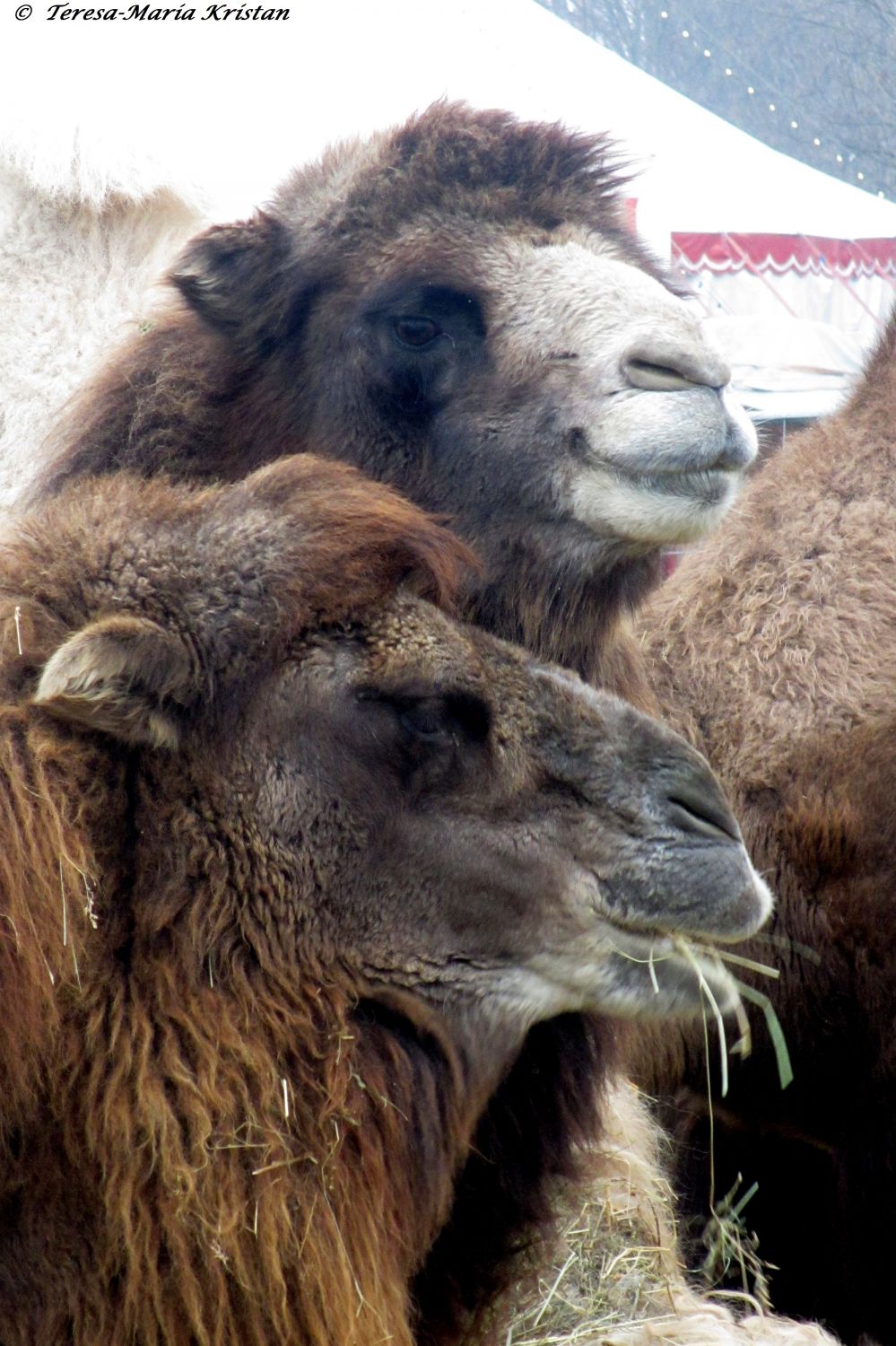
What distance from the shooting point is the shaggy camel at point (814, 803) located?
421cm

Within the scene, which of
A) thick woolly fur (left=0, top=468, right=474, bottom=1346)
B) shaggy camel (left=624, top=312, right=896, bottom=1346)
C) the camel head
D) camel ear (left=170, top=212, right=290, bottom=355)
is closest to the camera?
thick woolly fur (left=0, top=468, right=474, bottom=1346)

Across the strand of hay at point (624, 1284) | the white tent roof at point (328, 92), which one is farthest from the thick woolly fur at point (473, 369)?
the strand of hay at point (624, 1284)

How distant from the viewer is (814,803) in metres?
4.27

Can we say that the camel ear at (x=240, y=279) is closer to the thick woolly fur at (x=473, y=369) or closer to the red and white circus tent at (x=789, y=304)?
the thick woolly fur at (x=473, y=369)

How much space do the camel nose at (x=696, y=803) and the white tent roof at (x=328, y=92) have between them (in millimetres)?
1944

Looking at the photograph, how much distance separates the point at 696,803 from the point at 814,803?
1.43m

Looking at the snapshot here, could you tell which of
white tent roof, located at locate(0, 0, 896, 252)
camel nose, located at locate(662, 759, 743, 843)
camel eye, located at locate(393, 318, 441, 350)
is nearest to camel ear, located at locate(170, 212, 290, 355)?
camel eye, located at locate(393, 318, 441, 350)

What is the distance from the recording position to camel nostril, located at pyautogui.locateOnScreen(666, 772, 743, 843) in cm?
290

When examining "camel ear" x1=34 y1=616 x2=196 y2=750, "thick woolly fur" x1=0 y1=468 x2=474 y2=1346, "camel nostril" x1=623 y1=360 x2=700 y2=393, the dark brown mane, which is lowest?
"thick woolly fur" x1=0 y1=468 x2=474 y2=1346

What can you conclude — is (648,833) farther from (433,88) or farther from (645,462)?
(433,88)

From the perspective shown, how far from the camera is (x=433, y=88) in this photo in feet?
25.4

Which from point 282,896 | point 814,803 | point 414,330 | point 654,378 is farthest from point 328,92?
point 282,896

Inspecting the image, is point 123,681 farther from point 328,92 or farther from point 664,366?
point 328,92

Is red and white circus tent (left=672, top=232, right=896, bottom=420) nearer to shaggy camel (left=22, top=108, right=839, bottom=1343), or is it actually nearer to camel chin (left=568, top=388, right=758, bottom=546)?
shaggy camel (left=22, top=108, right=839, bottom=1343)
